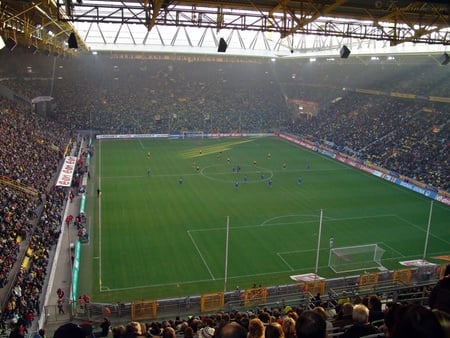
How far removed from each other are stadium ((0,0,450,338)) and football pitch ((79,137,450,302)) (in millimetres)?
164

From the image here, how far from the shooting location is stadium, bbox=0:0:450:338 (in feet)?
57.9

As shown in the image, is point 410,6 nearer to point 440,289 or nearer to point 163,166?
point 440,289

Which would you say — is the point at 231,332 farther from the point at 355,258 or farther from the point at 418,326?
the point at 355,258

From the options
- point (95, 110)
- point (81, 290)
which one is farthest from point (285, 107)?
point (81, 290)

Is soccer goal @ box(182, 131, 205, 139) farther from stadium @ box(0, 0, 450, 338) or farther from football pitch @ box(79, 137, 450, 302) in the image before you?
football pitch @ box(79, 137, 450, 302)

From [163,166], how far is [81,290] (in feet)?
85.7

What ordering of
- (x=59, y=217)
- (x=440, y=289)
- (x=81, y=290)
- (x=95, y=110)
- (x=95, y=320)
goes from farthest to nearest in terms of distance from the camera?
(x=95, y=110) → (x=59, y=217) → (x=81, y=290) → (x=95, y=320) → (x=440, y=289)

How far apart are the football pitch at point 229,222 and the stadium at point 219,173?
16 cm

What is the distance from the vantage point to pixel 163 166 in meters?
→ 46.5

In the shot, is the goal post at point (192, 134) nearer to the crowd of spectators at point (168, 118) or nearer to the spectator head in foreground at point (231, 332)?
the crowd of spectators at point (168, 118)

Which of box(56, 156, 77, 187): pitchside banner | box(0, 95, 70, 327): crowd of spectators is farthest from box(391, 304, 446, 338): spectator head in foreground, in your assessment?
box(56, 156, 77, 187): pitchside banner

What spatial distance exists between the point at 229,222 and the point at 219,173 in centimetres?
1424

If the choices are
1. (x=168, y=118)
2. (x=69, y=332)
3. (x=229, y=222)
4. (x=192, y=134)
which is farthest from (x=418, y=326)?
(x=168, y=118)

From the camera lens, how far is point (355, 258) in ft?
81.3
